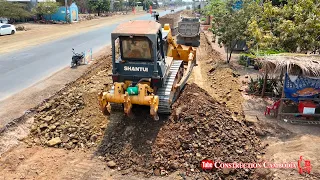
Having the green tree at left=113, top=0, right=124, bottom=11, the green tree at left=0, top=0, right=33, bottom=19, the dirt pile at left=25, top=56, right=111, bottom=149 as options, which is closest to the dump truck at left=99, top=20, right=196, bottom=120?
the dirt pile at left=25, top=56, right=111, bottom=149

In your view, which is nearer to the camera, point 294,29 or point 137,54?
point 137,54

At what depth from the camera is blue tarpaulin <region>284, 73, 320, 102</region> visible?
33.0ft

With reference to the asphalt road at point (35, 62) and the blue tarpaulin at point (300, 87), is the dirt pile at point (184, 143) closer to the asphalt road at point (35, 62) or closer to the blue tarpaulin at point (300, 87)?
the blue tarpaulin at point (300, 87)

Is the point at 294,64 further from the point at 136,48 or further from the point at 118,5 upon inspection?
the point at 118,5

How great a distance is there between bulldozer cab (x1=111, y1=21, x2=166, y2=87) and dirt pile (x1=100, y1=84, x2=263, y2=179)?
141cm

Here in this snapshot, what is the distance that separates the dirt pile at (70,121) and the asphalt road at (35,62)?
3.13 metres

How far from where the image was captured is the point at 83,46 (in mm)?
25141

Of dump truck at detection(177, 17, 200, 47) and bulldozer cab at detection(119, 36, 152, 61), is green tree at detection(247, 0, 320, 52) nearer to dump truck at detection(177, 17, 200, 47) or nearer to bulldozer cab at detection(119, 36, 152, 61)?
bulldozer cab at detection(119, 36, 152, 61)

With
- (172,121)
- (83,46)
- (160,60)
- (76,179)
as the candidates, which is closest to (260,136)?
(172,121)

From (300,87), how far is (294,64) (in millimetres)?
815

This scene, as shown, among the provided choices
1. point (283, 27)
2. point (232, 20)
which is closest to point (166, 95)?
point (283, 27)

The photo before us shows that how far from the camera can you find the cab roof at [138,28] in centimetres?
856

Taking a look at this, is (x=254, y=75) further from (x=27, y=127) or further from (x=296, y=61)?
(x=27, y=127)

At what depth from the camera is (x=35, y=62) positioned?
1944 cm
